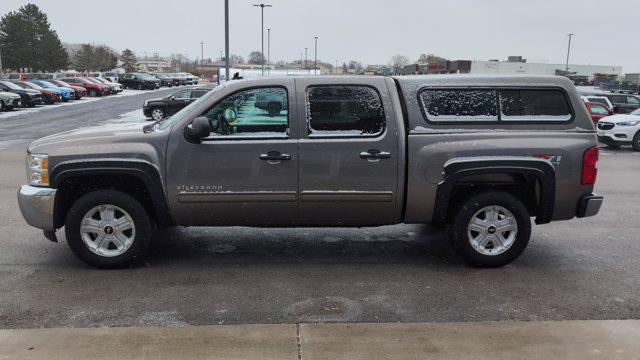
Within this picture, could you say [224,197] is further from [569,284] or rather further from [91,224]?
[569,284]

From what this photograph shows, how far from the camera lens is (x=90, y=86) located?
45.2 metres

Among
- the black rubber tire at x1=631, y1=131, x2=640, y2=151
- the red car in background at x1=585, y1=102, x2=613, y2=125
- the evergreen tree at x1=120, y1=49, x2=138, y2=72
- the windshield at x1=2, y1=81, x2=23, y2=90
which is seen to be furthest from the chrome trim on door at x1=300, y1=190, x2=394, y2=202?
the evergreen tree at x1=120, y1=49, x2=138, y2=72

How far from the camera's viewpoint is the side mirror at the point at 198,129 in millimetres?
4938

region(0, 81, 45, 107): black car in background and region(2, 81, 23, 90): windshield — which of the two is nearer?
region(0, 81, 45, 107): black car in background

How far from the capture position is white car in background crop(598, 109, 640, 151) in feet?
53.2

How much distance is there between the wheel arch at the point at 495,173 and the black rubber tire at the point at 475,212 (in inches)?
6.8

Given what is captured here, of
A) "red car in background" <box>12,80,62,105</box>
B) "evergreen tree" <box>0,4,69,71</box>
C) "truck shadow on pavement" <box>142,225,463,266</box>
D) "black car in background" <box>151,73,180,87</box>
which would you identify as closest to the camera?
"truck shadow on pavement" <box>142,225,463,266</box>

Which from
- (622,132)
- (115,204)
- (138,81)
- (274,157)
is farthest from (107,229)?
(138,81)

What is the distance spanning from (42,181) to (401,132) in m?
3.37

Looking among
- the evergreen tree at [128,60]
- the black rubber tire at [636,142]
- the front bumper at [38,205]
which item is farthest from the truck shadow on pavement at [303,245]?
the evergreen tree at [128,60]

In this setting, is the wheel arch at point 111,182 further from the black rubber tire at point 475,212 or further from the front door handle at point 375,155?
the black rubber tire at point 475,212

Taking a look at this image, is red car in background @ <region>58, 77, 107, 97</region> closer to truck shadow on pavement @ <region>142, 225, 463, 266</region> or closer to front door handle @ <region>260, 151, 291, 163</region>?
truck shadow on pavement @ <region>142, 225, 463, 266</region>

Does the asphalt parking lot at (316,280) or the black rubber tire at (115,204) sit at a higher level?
the black rubber tire at (115,204)

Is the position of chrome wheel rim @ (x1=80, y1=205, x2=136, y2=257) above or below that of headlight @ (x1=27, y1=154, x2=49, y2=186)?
below
